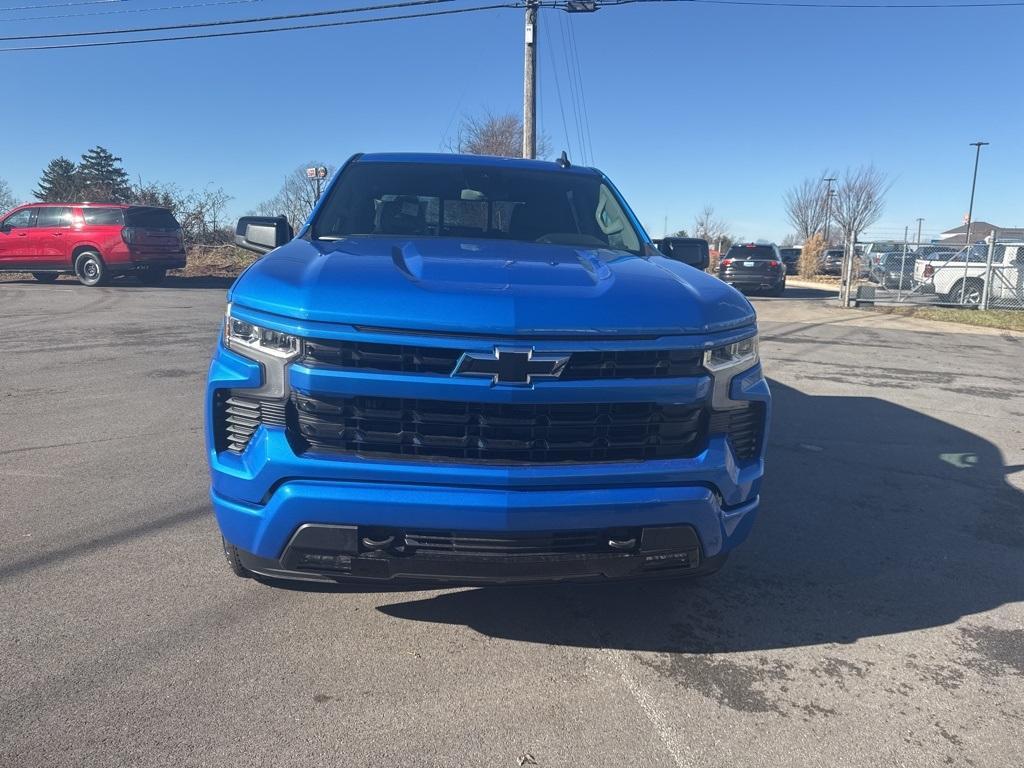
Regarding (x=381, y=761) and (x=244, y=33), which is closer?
(x=381, y=761)

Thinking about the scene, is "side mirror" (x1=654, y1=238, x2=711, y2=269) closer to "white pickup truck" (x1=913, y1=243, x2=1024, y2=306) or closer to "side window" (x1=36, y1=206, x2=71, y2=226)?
"white pickup truck" (x1=913, y1=243, x2=1024, y2=306)

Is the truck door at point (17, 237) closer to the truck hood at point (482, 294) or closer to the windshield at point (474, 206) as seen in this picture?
the windshield at point (474, 206)

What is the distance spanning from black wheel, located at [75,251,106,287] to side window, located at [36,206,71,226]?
91cm

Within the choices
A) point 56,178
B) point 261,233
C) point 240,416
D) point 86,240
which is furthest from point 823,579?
point 56,178

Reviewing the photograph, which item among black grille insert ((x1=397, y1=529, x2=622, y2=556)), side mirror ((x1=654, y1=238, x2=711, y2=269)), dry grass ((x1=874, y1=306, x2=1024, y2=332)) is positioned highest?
side mirror ((x1=654, y1=238, x2=711, y2=269))

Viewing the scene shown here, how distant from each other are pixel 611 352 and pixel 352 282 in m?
0.90

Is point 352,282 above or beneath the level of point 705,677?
above

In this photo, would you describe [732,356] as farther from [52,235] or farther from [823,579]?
[52,235]

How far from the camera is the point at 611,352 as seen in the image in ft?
8.30

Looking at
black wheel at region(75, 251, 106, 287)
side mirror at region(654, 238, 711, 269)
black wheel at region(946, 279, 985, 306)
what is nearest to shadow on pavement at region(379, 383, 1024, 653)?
side mirror at region(654, 238, 711, 269)

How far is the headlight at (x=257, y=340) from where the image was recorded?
99.5 inches

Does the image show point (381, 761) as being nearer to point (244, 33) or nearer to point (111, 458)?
point (111, 458)

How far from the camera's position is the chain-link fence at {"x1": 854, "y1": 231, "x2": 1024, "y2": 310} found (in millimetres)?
18453

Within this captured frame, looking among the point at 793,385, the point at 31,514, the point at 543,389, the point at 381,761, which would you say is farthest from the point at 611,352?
the point at 793,385
